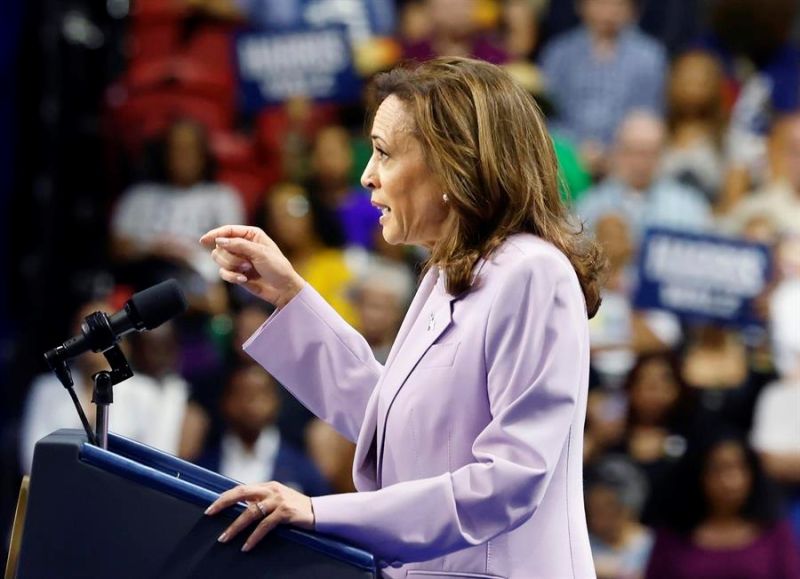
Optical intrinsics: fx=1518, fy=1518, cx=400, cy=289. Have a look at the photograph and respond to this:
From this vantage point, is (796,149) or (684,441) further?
(796,149)

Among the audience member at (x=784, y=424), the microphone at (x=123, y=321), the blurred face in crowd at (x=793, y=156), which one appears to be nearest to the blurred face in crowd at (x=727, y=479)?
the audience member at (x=784, y=424)

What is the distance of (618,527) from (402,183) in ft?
10.8

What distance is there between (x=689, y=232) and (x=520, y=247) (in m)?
3.63

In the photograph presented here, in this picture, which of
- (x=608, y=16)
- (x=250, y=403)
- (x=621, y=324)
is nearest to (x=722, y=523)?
(x=621, y=324)

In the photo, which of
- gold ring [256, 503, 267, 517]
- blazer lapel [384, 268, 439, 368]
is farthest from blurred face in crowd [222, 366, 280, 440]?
gold ring [256, 503, 267, 517]

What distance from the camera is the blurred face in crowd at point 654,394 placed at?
17.7 feet

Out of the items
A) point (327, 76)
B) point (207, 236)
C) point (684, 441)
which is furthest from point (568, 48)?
point (207, 236)

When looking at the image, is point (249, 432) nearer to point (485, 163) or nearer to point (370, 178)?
point (370, 178)

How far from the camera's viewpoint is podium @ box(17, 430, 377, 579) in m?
1.85

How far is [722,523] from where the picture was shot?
16.6ft

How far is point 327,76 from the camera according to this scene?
6465 millimetres

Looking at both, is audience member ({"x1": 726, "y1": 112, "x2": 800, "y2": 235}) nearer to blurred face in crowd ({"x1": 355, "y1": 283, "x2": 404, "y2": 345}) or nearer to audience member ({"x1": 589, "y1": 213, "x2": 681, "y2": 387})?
audience member ({"x1": 589, "y1": 213, "x2": 681, "y2": 387})

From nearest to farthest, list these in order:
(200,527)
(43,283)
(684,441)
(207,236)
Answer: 1. (200,527)
2. (207,236)
3. (684,441)
4. (43,283)

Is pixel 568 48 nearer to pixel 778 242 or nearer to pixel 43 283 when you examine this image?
pixel 778 242
